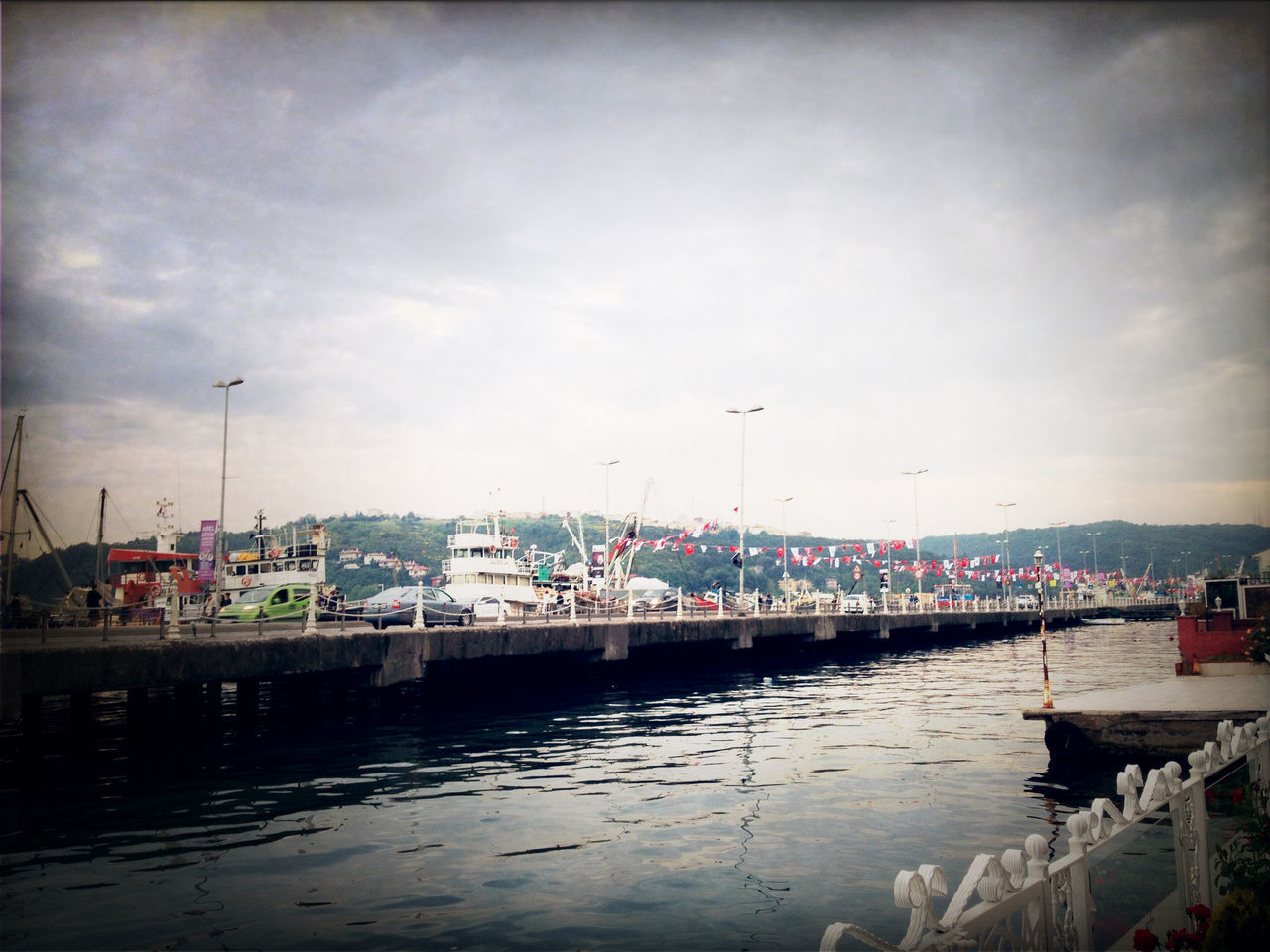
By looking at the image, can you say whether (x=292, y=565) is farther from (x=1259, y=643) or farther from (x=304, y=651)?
(x=1259, y=643)

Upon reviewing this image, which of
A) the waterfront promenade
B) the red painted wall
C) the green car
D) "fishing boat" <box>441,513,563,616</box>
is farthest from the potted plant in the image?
"fishing boat" <box>441,513,563,616</box>

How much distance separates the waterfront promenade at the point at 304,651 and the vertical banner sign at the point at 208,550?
1705cm

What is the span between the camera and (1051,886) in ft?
17.0

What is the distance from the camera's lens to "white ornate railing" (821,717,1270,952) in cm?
418

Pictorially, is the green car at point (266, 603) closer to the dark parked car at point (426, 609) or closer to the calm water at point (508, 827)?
the dark parked car at point (426, 609)

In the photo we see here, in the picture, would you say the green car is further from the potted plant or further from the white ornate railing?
the white ornate railing

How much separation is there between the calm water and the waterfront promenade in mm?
1858

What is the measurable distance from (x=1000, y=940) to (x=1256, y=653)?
87.8ft

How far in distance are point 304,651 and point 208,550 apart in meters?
35.5

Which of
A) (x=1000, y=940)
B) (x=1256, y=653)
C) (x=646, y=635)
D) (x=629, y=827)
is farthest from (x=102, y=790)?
(x=1256, y=653)

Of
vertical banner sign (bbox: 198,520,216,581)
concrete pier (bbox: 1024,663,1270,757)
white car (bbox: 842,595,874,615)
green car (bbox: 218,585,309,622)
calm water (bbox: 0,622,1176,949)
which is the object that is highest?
vertical banner sign (bbox: 198,520,216,581)

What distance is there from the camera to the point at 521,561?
6500 cm

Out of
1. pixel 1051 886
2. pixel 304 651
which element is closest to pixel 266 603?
pixel 304 651

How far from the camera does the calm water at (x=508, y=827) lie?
10.1 m
